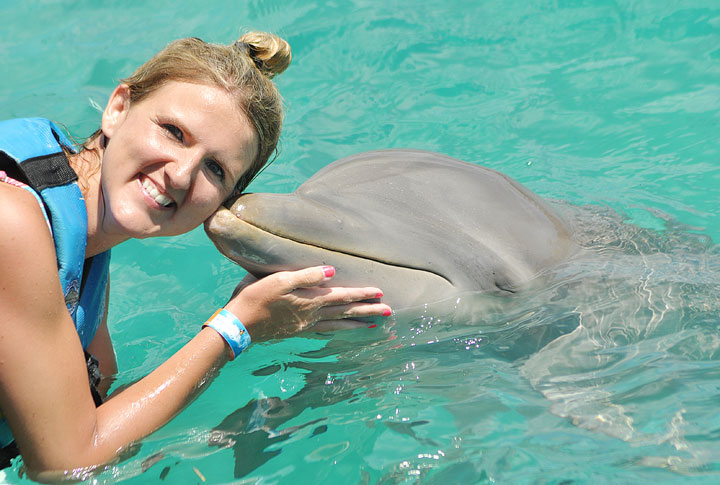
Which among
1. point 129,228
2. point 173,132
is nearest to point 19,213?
point 129,228

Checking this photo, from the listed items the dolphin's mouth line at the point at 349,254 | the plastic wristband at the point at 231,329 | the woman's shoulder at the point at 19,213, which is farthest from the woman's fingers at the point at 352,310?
the woman's shoulder at the point at 19,213

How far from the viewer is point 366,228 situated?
13.2 feet

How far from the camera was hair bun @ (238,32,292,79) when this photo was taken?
4.34m

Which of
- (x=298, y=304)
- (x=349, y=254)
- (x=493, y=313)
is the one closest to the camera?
(x=298, y=304)

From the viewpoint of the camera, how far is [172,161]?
3.80 metres

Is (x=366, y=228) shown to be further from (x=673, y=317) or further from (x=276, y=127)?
(x=673, y=317)

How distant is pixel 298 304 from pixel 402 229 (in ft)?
2.36

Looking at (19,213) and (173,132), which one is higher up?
(173,132)

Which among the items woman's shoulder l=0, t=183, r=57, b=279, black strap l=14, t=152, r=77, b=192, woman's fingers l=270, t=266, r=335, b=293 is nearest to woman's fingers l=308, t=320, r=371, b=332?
woman's fingers l=270, t=266, r=335, b=293

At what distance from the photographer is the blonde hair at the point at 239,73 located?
159 inches

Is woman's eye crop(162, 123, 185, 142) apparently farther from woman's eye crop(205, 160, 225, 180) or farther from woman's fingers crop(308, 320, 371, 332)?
woman's fingers crop(308, 320, 371, 332)

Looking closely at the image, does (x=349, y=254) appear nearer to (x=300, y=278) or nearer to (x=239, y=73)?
(x=300, y=278)

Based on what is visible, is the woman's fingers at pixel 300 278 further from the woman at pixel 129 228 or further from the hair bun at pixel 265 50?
the hair bun at pixel 265 50

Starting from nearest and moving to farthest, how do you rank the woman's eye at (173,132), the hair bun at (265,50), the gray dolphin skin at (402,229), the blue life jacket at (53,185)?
the blue life jacket at (53,185)
the gray dolphin skin at (402,229)
the woman's eye at (173,132)
the hair bun at (265,50)
